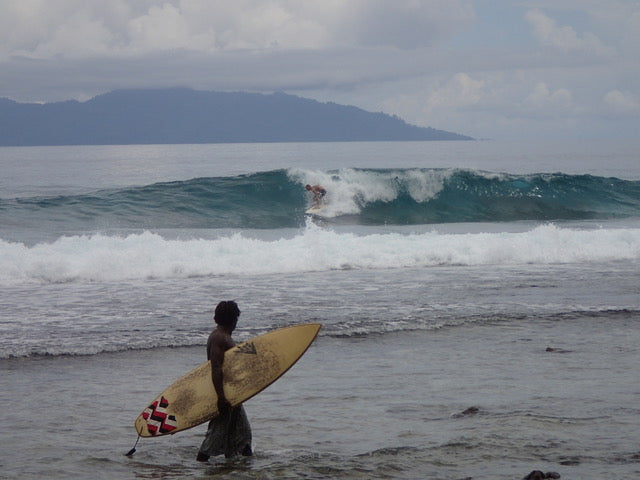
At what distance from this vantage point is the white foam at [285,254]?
47.1 ft

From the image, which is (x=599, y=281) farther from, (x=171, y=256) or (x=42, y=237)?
(x=42, y=237)

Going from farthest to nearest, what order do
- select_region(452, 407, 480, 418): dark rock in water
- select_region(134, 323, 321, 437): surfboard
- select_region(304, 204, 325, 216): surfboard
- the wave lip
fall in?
select_region(304, 204, 325, 216): surfboard
the wave lip
select_region(452, 407, 480, 418): dark rock in water
select_region(134, 323, 321, 437): surfboard

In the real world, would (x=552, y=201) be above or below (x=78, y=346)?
above

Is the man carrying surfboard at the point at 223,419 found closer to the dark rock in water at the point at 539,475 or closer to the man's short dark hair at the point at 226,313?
the man's short dark hair at the point at 226,313

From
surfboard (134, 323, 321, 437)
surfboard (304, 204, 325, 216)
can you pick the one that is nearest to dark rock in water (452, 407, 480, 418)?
surfboard (134, 323, 321, 437)

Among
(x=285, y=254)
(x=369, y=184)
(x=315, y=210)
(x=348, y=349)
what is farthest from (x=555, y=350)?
(x=369, y=184)

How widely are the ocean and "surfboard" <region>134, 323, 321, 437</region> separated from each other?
0.24 meters

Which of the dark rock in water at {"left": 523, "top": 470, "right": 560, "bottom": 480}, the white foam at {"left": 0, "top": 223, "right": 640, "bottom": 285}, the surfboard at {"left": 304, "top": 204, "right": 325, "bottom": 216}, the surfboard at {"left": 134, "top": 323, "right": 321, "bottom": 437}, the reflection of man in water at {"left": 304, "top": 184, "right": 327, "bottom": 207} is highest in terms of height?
the reflection of man in water at {"left": 304, "top": 184, "right": 327, "bottom": 207}

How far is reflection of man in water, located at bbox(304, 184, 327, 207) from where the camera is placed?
28447 mm

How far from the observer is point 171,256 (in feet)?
50.8

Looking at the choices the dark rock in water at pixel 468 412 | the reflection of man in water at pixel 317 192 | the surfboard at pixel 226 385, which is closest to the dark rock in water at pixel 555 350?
the dark rock in water at pixel 468 412

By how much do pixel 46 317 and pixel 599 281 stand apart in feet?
28.6

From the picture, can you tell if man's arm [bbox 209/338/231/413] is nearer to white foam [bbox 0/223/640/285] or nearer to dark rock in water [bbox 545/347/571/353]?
dark rock in water [bbox 545/347/571/353]

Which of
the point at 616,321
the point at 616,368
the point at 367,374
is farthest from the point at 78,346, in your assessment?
the point at 616,321
